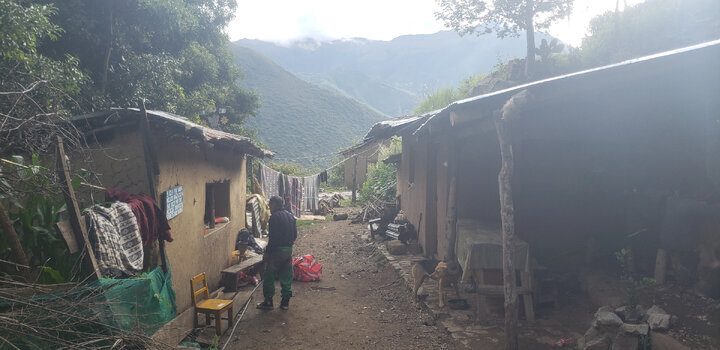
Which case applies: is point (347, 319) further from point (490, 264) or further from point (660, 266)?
point (660, 266)

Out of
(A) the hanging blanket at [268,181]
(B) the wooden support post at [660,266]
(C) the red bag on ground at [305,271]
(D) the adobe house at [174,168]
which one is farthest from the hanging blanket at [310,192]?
(B) the wooden support post at [660,266]

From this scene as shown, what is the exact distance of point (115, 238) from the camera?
3713 millimetres

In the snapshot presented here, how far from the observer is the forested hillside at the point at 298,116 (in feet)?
147

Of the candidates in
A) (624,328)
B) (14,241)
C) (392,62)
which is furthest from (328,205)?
(392,62)

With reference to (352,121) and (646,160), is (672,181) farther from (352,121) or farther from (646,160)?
(352,121)

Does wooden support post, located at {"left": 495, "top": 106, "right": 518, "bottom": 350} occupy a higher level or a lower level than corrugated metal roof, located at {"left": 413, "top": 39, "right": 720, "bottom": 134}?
lower

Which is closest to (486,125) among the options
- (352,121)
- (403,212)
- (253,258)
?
(253,258)

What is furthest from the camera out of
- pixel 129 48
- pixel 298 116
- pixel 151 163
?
pixel 298 116

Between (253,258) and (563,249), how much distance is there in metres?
5.87

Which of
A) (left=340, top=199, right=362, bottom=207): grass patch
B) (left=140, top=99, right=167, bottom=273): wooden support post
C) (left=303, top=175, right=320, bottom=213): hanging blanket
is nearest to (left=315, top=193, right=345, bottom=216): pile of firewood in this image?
(left=340, top=199, right=362, bottom=207): grass patch

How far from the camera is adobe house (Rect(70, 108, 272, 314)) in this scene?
5156 mm

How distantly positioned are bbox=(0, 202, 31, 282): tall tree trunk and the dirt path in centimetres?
291

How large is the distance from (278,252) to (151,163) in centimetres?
234

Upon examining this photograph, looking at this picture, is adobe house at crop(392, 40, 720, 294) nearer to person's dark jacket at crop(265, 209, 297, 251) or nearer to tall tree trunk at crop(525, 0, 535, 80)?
person's dark jacket at crop(265, 209, 297, 251)
